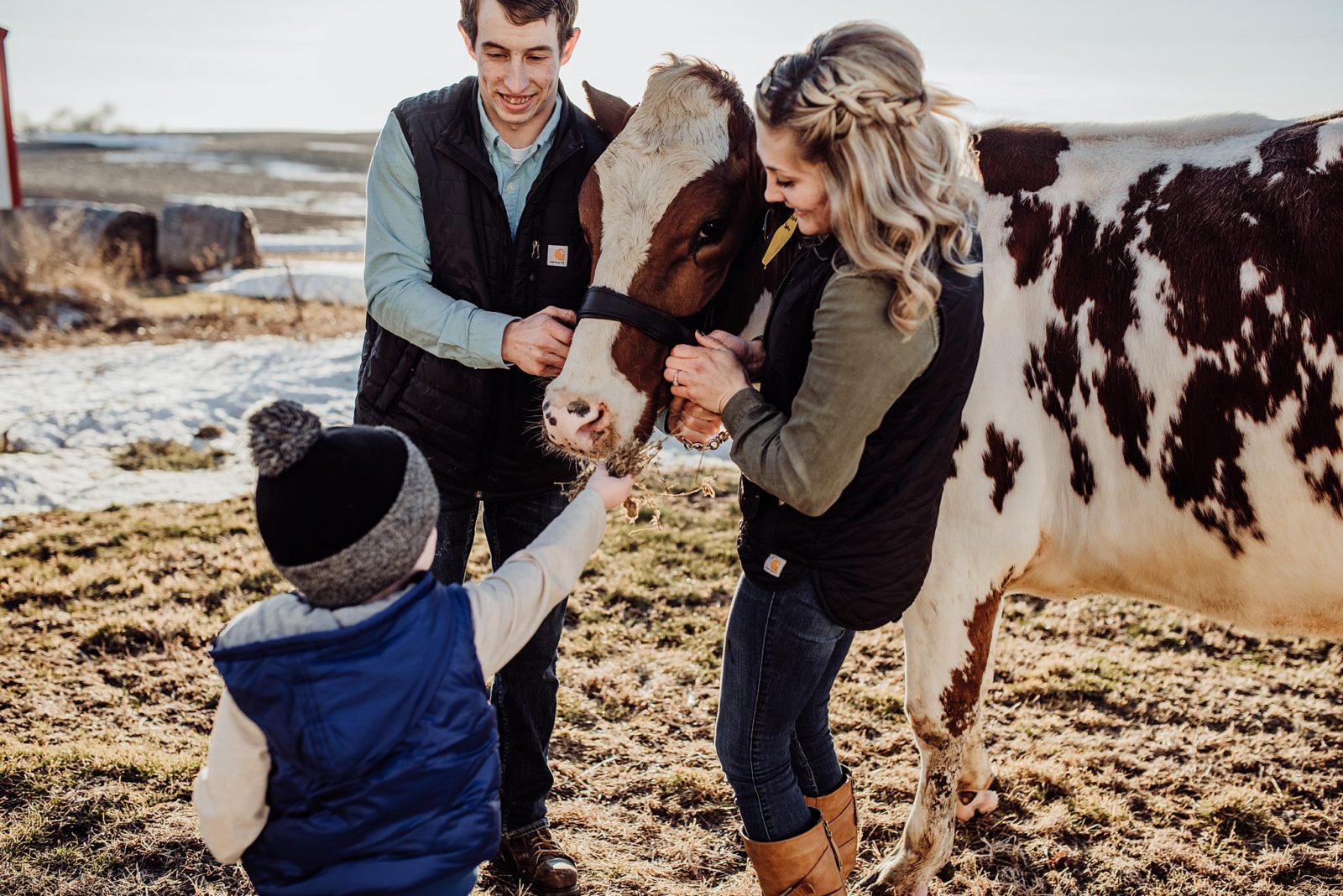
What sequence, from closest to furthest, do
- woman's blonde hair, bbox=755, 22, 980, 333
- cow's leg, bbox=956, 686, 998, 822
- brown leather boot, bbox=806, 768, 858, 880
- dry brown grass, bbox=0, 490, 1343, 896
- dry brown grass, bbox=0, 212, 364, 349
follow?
woman's blonde hair, bbox=755, 22, 980, 333, brown leather boot, bbox=806, 768, 858, 880, dry brown grass, bbox=0, 490, 1343, 896, cow's leg, bbox=956, 686, 998, 822, dry brown grass, bbox=0, 212, 364, 349

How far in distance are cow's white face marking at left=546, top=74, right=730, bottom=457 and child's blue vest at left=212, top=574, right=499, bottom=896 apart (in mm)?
628

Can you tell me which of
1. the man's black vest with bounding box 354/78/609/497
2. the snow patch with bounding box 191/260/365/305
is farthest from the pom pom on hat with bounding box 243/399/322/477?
the snow patch with bounding box 191/260/365/305

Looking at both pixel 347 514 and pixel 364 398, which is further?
pixel 364 398

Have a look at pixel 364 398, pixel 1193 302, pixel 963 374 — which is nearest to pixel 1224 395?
pixel 1193 302

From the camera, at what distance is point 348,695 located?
1547 mm

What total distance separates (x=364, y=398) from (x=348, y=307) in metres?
9.90

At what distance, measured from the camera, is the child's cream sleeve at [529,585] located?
1.78 metres

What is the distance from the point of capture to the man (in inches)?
97.4

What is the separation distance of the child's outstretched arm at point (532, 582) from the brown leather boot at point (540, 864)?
1283 millimetres

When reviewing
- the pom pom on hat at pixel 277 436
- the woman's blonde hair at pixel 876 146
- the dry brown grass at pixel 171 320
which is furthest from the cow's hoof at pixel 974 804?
the dry brown grass at pixel 171 320

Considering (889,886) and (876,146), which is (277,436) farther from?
(889,886)

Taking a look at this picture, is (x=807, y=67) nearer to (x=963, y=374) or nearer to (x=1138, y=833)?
(x=963, y=374)

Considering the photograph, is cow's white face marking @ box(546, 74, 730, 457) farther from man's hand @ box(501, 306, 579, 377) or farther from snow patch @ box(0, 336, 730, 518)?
snow patch @ box(0, 336, 730, 518)

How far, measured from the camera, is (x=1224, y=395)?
94.7 inches
